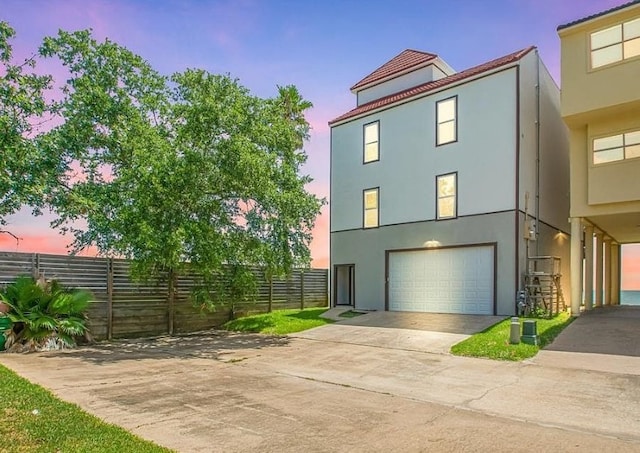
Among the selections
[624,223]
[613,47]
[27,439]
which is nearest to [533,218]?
[624,223]

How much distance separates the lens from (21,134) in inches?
433

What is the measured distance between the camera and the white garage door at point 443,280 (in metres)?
15.3

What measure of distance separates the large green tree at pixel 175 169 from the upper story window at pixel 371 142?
19.9 feet

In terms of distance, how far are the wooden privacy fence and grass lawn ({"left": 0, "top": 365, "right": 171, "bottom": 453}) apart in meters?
6.08

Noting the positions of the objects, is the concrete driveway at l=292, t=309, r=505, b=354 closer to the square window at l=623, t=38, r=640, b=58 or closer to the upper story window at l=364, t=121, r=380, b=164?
the upper story window at l=364, t=121, r=380, b=164

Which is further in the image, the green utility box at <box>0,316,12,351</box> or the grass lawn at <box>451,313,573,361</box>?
the green utility box at <box>0,316,12,351</box>

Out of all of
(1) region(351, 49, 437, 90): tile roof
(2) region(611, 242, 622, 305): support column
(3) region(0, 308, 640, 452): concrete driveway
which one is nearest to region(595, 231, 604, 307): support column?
(2) region(611, 242, 622, 305): support column

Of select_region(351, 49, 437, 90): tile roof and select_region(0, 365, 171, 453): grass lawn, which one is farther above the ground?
select_region(351, 49, 437, 90): tile roof

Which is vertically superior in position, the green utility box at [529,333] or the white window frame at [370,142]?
the white window frame at [370,142]

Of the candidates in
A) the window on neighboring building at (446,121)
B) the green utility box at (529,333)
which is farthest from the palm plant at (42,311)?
the window on neighboring building at (446,121)

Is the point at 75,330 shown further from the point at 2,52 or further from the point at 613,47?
the point at 613,47

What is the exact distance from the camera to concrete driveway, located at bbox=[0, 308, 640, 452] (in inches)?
196

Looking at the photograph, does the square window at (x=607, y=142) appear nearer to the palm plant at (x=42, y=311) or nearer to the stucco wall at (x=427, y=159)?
the stucco wall at (x=427, y=159)

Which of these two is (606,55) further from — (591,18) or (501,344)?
(501,344)
